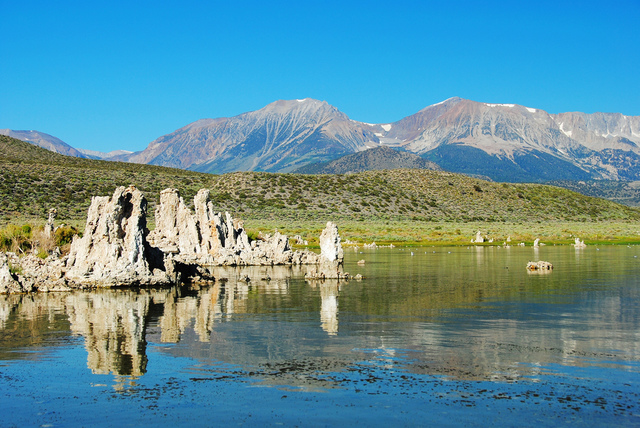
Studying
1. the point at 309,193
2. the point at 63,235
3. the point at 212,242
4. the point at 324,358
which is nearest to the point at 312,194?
the point at 309,193

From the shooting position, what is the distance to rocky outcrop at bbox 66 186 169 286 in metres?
28.0

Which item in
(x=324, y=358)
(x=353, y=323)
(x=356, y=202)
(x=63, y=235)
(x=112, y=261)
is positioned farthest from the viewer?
(x=356, y=202)

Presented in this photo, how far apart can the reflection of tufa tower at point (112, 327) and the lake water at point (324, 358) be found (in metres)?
0.07

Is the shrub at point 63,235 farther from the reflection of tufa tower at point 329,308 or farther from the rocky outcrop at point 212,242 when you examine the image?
the reflection of tufa tower at point 329,308

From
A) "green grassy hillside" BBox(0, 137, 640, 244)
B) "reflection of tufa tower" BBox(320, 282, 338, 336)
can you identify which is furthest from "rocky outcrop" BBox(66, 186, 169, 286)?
"green grassy hillside" BBox(0, 137, 640, 244)

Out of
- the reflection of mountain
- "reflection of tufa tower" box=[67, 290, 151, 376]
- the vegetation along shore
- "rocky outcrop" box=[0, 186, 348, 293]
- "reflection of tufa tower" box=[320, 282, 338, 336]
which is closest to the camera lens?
"reflection of tufa tower" box=[67, 290, 151, 376]

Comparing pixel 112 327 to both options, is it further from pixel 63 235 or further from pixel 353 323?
pixel 63 235

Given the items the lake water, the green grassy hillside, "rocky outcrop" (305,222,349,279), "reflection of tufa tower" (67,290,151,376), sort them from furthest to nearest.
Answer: the green grassy hillside
"rocky outcrop" (305,222,349,279)
"reflection of tufa tower" (67,290,151,376)
the lake water

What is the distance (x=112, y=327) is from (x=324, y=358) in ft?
24.3

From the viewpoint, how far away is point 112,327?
18453 millimetres

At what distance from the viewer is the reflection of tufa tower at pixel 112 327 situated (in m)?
14.0

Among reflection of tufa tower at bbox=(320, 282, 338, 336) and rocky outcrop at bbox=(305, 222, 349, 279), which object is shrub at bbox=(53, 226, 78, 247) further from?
reflection of tufa tower at bbox=(320, 282, 338, 336)

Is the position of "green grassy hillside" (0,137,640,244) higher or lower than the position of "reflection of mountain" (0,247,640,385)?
higher

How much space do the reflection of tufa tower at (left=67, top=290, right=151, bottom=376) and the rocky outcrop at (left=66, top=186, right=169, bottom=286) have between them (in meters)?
1.10
